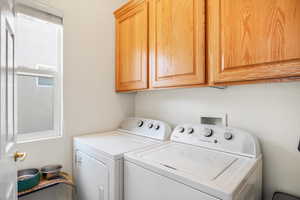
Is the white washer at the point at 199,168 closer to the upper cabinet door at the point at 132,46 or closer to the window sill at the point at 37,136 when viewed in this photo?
the upper cabinet door at the point at 132,46

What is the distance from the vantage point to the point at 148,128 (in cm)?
174

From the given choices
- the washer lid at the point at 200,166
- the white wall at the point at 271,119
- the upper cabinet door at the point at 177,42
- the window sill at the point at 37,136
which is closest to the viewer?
the washer lid at the point at 200,166

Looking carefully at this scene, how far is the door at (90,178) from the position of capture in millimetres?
1220

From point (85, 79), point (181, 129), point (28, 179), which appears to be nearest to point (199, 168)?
point (181, 129)

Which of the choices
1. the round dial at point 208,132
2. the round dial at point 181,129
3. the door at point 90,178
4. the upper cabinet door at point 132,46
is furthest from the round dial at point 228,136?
the door at point 90,178

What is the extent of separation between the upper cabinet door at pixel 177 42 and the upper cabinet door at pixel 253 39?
82mm

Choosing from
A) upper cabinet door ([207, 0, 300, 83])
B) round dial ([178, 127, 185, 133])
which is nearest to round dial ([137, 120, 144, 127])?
round dial ([178, 127, 185, 133])

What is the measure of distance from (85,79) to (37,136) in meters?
0.74

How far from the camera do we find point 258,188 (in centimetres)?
109

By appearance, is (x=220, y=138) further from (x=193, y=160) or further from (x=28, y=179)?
(x=28, y=179)

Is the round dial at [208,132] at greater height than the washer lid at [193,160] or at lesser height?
greater

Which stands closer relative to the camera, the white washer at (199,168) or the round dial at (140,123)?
the white washer at (199,168)

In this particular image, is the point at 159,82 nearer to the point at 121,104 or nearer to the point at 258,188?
the point at 121,104

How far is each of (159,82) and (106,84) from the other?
2.64ft
